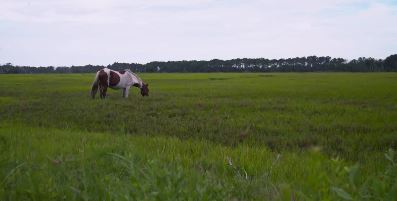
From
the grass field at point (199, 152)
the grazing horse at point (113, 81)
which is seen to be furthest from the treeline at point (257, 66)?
the grass field at point (199, 152)

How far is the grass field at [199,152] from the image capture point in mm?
2580

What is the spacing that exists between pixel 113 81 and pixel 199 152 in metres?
13.6

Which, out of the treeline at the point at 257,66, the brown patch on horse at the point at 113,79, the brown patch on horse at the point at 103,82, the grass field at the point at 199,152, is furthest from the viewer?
the treeline at the point at 257,66

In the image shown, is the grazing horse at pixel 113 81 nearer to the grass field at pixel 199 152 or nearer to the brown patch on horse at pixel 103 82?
the brown patch on horse at pixel 103 82

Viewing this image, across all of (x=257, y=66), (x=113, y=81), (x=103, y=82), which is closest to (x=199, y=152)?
(x=103, y=82)

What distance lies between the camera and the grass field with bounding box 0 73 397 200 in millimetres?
2580

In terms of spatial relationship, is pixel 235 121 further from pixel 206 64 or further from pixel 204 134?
pixel 206 64

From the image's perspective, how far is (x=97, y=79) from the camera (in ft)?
60.1

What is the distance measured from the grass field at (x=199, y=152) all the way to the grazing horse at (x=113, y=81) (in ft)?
14.5

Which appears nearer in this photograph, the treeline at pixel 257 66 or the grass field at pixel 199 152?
the grass field at pixel 199 152

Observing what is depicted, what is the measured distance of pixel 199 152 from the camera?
5.92m

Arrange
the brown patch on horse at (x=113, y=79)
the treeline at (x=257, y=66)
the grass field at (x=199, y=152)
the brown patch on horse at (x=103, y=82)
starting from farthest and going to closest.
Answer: the treeline at (x=257, y=66) → the brown patch on horse at (x=113, y=79) → the brown patch on horse at (x=103, y=82) → the grass field at (x=199, y=152)

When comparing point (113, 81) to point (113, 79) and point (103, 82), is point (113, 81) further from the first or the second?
point (103, 82)

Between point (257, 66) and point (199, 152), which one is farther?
point (257, 66)
